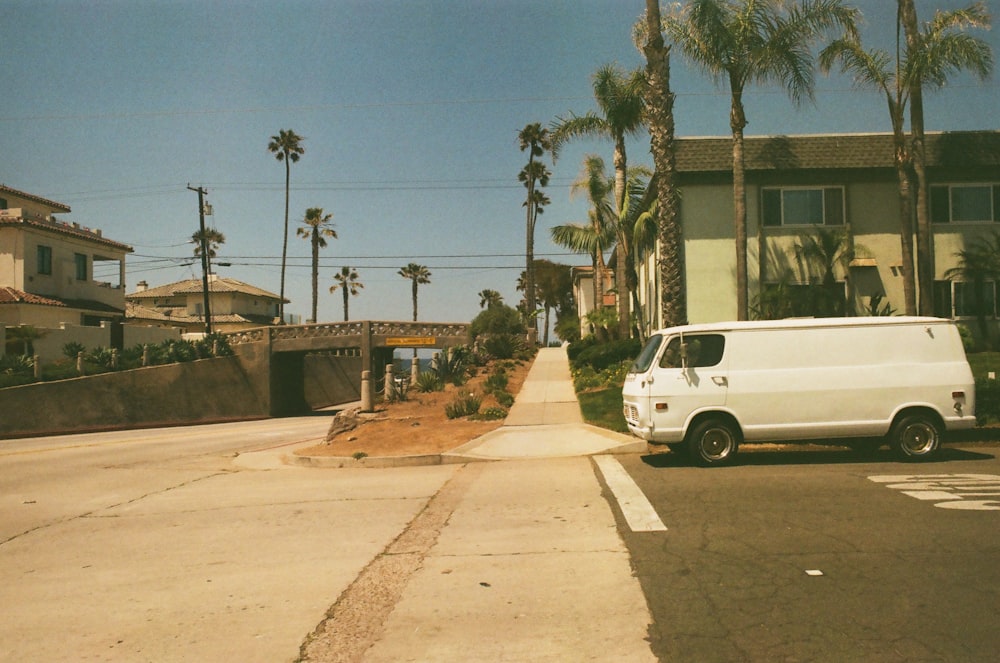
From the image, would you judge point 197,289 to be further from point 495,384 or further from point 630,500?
point 630,500

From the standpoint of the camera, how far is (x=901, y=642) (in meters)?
4.65

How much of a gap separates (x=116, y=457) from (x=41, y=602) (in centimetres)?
1445

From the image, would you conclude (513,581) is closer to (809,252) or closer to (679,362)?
(679,362)

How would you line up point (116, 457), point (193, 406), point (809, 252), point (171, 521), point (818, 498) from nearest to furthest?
point (818, 498) < point (171, 521) < point (116, 457) < point (809, 252) < point (193, 406)

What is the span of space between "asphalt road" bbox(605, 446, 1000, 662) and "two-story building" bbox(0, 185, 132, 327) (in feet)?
129

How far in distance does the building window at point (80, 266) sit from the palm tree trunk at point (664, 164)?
1583 inches

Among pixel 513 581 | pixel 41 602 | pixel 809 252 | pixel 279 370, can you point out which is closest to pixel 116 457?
pixel 41 602

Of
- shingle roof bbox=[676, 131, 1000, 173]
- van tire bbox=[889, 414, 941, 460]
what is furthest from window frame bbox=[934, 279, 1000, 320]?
van tire bbox=[889, 414, 941, 460]

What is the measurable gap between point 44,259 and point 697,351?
43.1m

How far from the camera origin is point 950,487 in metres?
9.21

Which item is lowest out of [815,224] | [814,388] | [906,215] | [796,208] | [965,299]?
[814,388]

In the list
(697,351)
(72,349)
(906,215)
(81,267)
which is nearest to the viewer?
(697,351)

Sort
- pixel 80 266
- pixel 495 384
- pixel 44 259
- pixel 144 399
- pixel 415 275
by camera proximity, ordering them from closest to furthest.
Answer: pixel 495 384 → pixel 144 399 → pixel 44 259 → pixel 80 266 → pixel 415 275

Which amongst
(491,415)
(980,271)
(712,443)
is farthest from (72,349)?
(980,271)
